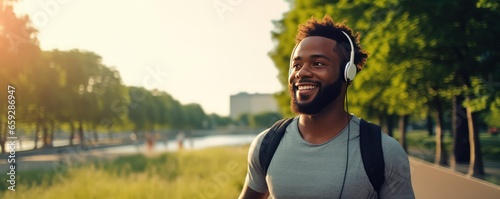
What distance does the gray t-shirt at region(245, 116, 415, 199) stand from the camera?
2180mm

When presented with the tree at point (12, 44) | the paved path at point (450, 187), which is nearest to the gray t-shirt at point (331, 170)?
the paved path at point (450, 187)

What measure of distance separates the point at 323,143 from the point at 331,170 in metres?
0.13

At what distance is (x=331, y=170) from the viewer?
2.21m

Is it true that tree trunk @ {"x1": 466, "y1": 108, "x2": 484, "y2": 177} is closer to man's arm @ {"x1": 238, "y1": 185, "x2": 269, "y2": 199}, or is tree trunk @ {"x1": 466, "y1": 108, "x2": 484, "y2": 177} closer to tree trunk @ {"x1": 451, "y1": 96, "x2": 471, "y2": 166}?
tree trunk @ {"x1": 451, "y1": 96, "x2": 471, "y2": 166}

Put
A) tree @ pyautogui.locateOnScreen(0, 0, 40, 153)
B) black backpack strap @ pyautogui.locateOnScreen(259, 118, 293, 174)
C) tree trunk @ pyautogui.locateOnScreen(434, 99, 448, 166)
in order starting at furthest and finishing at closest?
tree trunk @ pyautogui.locateOnScreen(434, 99, 448, 166) < tree @ pyautogui.locateOnScreen(0, 0, 40, 153) < black backpack strap @ pyautogui.locateOnScreen(259, 118, 293, 174)

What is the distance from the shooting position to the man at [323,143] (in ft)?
7.17

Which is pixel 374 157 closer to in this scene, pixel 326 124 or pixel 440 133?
pixel 326 124

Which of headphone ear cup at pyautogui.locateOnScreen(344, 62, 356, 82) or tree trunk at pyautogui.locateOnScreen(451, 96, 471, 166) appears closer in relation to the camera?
headphone ear cup at pyautogui.locateOnScreen(344, 62, 356, 82)

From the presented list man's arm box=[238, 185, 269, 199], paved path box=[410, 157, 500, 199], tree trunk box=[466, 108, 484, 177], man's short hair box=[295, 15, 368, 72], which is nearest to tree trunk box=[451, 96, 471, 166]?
tree trunk box=[466, 108, 484, 177]

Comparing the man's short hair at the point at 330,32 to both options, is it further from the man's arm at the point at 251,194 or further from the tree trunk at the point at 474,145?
the tree trunk at the point at 474,145

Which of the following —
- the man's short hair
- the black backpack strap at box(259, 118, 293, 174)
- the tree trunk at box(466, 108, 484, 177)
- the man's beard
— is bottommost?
the tree trunk at box(466, 108, 484, 177)

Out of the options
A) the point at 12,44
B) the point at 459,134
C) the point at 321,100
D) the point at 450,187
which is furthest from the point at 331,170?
the point at 12,44

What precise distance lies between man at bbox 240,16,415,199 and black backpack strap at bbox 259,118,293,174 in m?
0.02

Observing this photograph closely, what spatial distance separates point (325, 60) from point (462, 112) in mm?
18324
